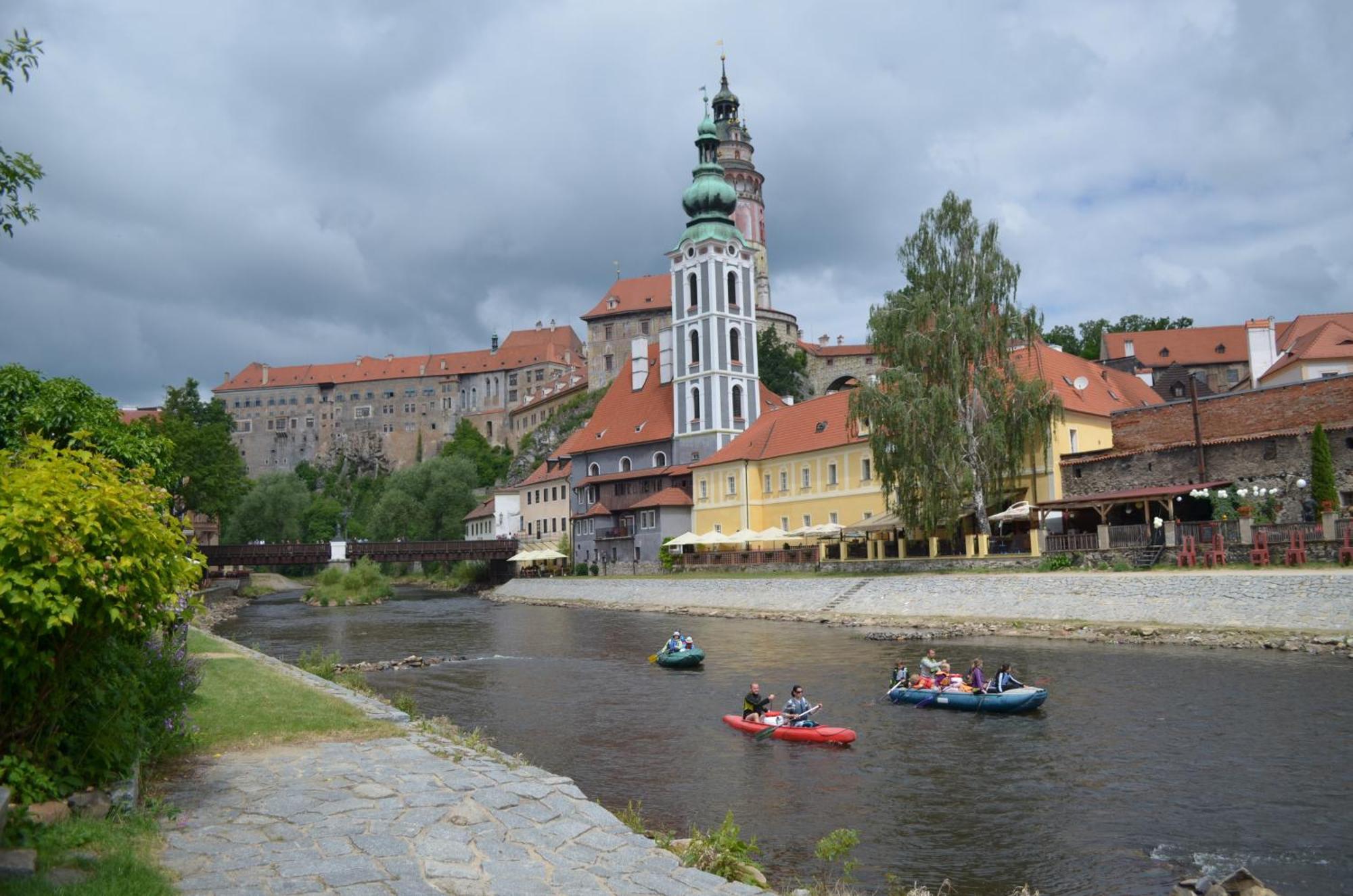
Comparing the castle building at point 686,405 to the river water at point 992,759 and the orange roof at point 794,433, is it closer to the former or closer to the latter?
the orange roof at point 794,433

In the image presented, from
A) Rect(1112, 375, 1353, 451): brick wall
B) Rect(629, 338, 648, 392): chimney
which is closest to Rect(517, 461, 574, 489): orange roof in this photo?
Rect(629, 338, 648, 392): chimney

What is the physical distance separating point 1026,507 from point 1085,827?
103 ft

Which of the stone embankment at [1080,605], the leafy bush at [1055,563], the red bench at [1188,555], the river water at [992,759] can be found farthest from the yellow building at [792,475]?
the river water at [992,759]

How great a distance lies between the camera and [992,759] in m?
17.1

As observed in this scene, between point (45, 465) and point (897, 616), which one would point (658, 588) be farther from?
point (45, 465)

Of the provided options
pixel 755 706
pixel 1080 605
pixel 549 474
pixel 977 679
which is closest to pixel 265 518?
pixel 549 474

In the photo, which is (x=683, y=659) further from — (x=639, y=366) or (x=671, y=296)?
(x=671, y=296)

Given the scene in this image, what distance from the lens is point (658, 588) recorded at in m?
58.5

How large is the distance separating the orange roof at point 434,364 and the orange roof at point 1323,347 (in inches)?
3814

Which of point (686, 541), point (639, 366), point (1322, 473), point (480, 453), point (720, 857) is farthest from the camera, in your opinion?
point (480, 453)

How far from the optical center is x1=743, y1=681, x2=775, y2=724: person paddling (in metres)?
20.3

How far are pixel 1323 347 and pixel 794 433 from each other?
102 feet

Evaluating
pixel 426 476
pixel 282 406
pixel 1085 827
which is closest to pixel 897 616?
pixel 1085 827

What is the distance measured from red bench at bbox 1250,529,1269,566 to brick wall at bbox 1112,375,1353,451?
9019mm
